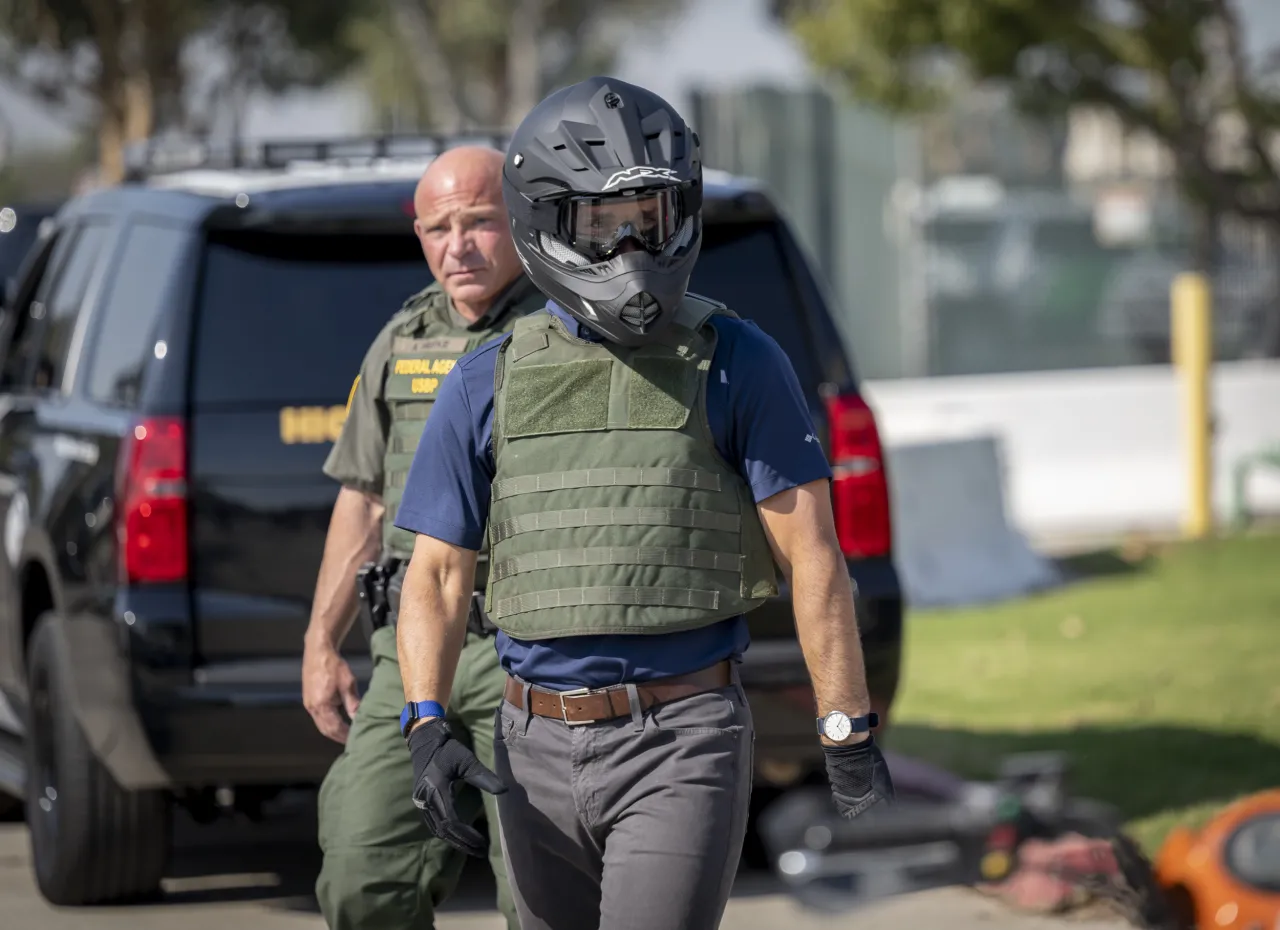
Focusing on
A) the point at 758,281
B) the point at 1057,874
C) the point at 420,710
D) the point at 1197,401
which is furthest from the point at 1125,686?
the point at 420,710

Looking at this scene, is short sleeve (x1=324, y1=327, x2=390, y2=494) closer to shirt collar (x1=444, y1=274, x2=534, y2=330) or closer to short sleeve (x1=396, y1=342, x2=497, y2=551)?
shirt collar (x1=444, y1=274, x2=534, y2=330)

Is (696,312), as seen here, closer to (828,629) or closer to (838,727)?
(828,629)

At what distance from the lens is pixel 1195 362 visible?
1519 cm

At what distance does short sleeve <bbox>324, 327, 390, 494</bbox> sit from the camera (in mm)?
4559

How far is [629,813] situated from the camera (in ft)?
11.2

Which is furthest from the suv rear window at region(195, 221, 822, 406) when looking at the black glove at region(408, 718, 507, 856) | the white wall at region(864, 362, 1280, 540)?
the white wall at region(864, 362, 1280, 540)

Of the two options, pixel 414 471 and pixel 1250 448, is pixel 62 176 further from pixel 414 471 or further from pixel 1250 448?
pixel 414 471

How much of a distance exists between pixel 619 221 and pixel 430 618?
0.68 meters

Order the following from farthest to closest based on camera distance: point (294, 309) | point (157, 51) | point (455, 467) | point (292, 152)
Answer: point (157, 51), point (292, 152), point (294, 309), point (455, 467)

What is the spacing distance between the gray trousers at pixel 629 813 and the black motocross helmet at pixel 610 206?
599 mm

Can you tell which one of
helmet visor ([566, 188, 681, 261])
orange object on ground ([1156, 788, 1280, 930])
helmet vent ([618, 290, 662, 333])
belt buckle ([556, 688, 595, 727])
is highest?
helmet visor ([566, 188, 681, 261])

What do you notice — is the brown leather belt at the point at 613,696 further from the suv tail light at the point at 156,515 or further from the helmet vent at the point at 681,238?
the suv tail light at the point at 156,515

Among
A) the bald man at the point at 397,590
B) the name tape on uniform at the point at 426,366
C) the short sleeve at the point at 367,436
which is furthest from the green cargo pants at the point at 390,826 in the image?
the name tape on uniform at the point at 426,366

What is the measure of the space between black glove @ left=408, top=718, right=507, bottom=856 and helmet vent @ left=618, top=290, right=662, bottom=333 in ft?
2.27
